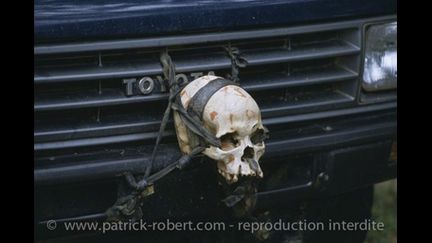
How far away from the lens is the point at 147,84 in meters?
2.93

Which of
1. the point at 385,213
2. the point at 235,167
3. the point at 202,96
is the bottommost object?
the point at 385,213

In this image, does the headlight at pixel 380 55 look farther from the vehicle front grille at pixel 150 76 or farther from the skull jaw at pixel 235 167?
the skull jaw at pixel 235 167

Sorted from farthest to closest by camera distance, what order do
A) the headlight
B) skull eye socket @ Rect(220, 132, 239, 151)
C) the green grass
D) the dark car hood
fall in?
the green grass → the headlight → skull eye socket @ Rect(220, 132, 239, 151) → the dark car hood

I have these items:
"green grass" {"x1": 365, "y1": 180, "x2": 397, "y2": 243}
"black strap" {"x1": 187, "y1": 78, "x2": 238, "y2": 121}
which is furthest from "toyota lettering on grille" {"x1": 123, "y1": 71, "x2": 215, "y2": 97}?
"green grass" {"x1": 365, "y1": 180, "x2": 397, "y2": 243}

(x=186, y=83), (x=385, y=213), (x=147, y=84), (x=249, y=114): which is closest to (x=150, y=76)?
(x=147, y=84)

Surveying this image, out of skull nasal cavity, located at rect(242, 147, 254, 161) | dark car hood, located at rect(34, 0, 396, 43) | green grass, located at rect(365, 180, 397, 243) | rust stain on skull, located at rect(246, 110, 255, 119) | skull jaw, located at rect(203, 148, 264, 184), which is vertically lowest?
green grass, located at rect(365, 180, 397, 243)

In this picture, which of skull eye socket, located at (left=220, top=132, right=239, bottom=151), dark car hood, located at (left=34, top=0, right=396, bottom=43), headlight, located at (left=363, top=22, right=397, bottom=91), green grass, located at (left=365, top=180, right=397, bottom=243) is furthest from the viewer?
green grass, located at (left=365, top=180, right=397, bottom=243)

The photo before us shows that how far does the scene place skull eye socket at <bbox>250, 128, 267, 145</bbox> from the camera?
9.52ft

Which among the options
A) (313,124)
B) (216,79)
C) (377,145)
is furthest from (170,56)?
(377,145)

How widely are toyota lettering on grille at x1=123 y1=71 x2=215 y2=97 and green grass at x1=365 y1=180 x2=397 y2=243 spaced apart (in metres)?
1.91

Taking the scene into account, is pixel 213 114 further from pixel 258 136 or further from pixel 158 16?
pixel 158 16

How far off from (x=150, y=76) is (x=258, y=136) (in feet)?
1.48

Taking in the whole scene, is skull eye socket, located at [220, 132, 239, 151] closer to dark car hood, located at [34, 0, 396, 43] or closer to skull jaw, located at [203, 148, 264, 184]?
skull jaw, located at [203, 148, 264, 184]

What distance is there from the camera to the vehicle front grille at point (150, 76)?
283 cm
